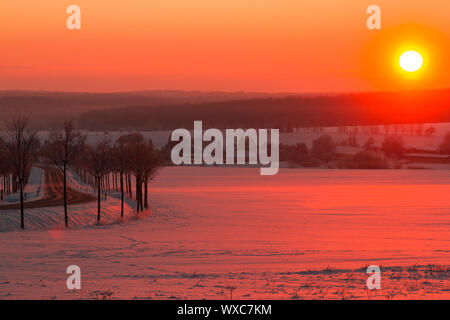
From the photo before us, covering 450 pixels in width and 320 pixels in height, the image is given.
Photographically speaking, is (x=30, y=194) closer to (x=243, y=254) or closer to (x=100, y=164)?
(x=100, y=164)

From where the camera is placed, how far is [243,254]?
3159 cm

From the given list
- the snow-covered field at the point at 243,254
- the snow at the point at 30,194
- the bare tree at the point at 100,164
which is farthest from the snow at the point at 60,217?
the snow at the point at 30,194

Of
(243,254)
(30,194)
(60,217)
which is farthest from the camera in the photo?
(30,194)

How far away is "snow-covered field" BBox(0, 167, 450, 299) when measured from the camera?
19.1m

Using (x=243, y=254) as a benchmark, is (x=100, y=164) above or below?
above

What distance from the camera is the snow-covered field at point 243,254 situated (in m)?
19.1

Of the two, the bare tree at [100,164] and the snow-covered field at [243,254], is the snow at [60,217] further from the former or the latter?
the snow-covered field at [243,254]

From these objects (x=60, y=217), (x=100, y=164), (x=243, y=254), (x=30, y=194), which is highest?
(x=100, y=164)

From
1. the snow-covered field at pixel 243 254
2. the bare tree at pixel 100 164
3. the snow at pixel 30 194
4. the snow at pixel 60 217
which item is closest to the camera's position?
the snow-covered field at pixel 243 254

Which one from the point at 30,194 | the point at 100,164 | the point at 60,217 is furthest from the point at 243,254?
the point at 100,164

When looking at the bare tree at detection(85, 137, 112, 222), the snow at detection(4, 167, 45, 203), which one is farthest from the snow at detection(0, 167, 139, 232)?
the snow at detection(4, 167, 45, 203)

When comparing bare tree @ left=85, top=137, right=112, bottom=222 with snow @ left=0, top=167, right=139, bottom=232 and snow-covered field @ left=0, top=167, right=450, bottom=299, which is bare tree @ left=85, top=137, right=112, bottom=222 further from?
snow-covered field @ left=0, top=167, right=450, bottom=299
